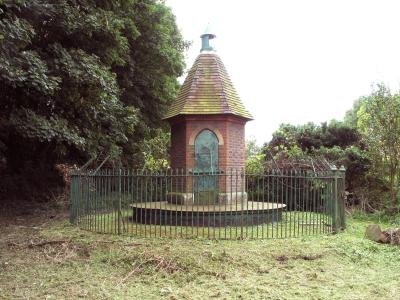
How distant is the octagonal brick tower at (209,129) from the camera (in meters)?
12.7

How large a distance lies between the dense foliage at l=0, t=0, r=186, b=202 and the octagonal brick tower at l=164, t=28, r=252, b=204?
324 cm

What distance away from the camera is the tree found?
47.9 feet

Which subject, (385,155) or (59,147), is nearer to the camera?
(59,147)

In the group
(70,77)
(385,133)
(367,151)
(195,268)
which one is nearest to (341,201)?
(385,133)

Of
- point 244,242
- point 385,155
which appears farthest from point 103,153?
point 385,155

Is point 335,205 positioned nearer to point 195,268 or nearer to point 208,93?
point 195,268

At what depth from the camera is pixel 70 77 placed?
13391 millimetres

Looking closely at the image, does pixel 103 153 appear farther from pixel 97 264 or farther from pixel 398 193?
pixel 398 193

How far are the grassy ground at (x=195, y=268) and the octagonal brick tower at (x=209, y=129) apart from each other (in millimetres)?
3798

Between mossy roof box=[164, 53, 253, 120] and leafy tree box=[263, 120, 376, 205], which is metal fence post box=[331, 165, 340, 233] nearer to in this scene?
mossy roof box=[164, 53, 253, 120]

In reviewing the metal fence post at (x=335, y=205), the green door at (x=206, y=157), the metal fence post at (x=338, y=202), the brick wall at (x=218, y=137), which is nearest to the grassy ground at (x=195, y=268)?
the metal fence post at (x=335, y=205)

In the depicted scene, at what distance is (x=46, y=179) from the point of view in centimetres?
1758

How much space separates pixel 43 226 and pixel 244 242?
20.5 feet

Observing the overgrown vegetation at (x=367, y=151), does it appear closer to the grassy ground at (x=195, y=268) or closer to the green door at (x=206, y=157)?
the green door at (x=206, y=157)
